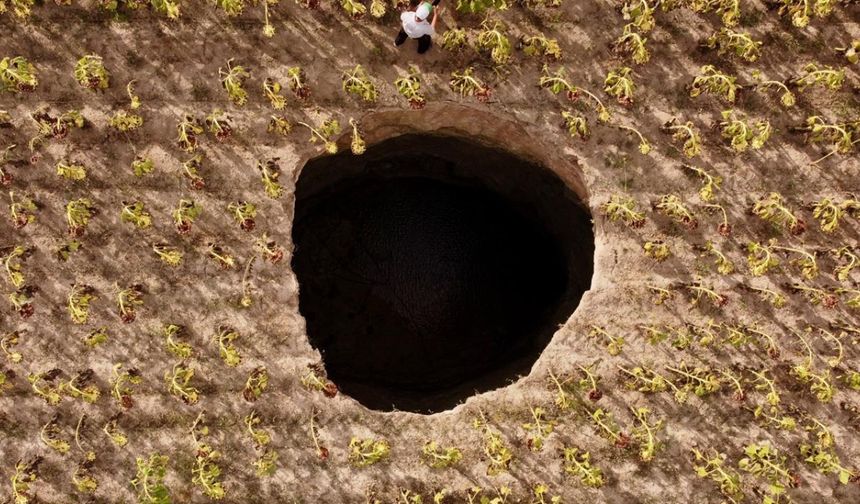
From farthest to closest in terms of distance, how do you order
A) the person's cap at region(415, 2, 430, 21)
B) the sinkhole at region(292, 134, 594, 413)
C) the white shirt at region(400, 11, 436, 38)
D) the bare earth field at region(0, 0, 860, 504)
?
the sinkhole at region(292, 134, 594, 413)
the bare earth field at region(0, 0, 860, 504)
the white shirt at region(400, 11, 436, 38)
the person's cap at region(415, 2, 430, 21)

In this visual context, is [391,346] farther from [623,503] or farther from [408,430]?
[623,503]

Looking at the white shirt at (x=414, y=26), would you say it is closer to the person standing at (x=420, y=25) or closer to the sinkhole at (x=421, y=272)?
the person standing at (x=420, y=25)

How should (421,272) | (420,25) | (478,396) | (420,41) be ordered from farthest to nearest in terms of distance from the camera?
(421,272), (478,396), (420,41), (420,25)

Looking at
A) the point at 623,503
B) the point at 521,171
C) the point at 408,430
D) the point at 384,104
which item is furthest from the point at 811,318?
the point at 384,104

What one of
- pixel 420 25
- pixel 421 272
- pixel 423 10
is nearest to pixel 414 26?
pixel 420 25

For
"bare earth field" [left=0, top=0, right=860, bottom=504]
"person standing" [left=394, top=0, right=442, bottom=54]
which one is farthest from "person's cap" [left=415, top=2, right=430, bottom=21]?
"bare earth field" [left=0, top=0, right=860, bottom=504]

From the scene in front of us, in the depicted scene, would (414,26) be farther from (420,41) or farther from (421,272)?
(421,272)

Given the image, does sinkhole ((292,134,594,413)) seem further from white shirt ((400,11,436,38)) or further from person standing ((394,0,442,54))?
white shirt ((400,11,436,38))

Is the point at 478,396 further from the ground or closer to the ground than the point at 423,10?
closer to the ground
